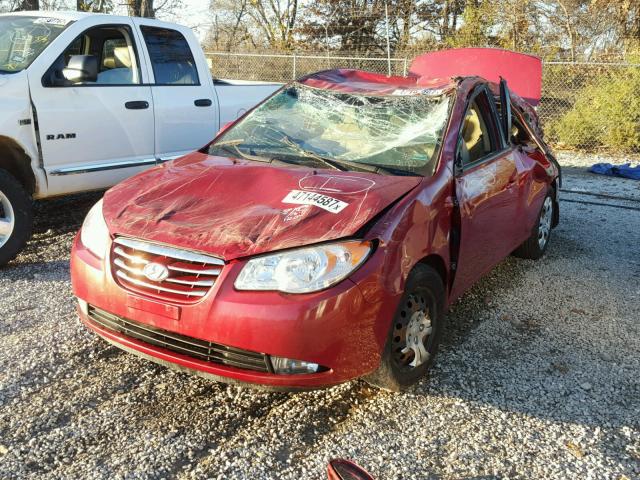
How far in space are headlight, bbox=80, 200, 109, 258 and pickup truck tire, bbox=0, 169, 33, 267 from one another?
1777 mm

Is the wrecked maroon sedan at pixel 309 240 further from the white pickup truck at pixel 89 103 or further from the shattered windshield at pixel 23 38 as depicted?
the shattered windshield at pixel 23 38

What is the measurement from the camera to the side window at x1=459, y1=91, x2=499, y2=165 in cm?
390

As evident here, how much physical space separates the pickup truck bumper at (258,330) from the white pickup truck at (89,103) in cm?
254

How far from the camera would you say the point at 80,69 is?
508 cm

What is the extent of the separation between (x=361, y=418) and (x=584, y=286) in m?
2.92

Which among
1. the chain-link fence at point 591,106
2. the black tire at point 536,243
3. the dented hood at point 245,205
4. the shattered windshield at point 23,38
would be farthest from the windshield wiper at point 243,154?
the chain-link fence at point 591,106

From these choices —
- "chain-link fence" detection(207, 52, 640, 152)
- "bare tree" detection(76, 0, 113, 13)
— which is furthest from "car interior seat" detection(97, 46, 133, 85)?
"bare tree" detection(76, 0, 113, 13)

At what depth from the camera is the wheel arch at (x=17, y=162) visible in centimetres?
489

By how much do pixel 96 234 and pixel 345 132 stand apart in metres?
1.65

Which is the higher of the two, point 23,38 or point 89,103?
point 23,38

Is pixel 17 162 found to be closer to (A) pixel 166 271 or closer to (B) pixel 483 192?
(A) pixel 166 271

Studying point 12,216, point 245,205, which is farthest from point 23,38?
point 245,205

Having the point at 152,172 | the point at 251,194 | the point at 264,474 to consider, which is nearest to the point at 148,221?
the point at 251,194

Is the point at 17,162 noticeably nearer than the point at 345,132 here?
No
